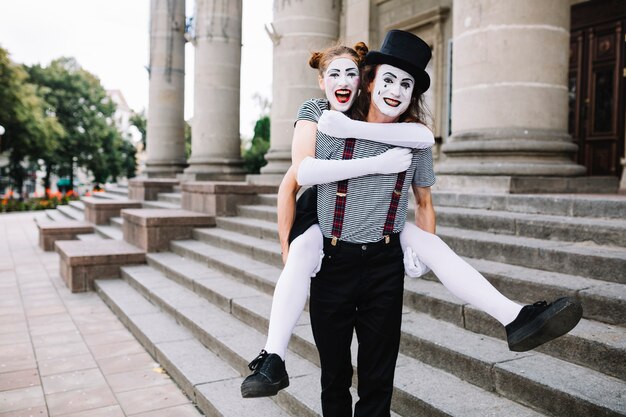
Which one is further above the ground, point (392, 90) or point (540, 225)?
point (392, 90)

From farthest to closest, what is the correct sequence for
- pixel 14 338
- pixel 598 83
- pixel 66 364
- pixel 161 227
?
pixel 598 83 < pixel 161 227 < pixel 14 338 < pixel 66 364

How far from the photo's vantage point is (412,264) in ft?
7.98

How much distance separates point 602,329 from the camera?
10.6 ft

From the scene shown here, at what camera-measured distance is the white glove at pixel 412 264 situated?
2.43 m

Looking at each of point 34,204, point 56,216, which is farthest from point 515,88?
point 34,204

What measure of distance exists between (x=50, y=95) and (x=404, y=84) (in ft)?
150

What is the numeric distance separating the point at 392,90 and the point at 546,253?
7.96 feet

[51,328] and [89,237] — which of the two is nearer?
[51,328]

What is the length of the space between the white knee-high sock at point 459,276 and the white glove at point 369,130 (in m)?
0.41

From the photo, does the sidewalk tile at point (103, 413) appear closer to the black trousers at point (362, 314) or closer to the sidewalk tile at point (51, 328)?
the black trousers at point (362, 314)

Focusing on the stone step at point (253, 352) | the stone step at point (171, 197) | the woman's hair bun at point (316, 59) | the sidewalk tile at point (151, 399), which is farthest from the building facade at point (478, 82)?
the sidewalk tile at point (151, 399)

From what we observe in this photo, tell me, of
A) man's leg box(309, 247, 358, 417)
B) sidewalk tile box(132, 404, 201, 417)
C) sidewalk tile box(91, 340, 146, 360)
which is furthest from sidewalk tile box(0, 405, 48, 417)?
man's leg box(309, 247, 358, 417)

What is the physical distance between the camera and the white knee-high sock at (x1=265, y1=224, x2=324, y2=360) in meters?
2.37

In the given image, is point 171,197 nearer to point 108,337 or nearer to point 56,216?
point 108,337
